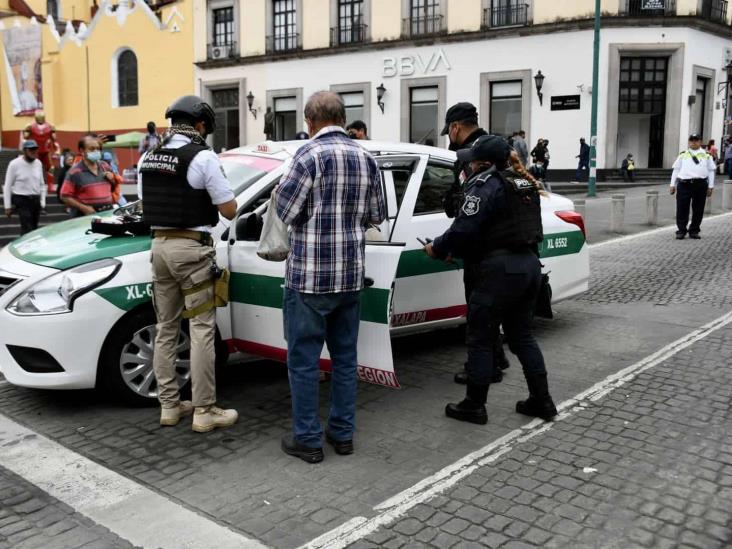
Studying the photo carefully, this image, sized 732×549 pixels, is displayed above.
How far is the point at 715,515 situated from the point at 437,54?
28816 mm

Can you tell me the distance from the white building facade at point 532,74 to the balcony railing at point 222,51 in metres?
1.94

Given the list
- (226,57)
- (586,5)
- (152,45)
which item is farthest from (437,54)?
(152,45)

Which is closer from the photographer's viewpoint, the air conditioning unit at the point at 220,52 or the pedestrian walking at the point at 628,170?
the pedestrian walking at the point at 628,170

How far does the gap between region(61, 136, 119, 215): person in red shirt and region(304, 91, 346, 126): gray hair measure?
18.5ft

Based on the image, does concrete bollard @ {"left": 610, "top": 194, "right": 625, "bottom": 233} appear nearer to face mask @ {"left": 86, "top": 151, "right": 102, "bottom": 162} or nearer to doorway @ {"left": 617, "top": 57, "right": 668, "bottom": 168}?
face mask @ {"left": 86, "top": 151, "right": 102, "bottom": 162}

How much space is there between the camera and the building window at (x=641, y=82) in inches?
1120

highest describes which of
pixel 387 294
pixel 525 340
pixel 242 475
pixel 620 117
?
pixel 620 117

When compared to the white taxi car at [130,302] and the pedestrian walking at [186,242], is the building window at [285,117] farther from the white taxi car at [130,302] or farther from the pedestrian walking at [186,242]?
the pedestrian walking at [186,242]

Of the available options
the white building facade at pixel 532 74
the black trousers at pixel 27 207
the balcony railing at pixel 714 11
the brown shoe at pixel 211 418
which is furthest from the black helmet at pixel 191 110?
the balcony railing at pixel 714 11

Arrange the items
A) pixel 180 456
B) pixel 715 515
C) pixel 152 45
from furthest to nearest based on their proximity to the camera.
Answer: pixel 152 45, pixel 180 456, pixel 715 515

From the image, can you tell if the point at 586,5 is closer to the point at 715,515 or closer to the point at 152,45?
the point at 152,45

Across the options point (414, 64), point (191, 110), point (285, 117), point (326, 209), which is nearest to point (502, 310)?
point (326, 209)

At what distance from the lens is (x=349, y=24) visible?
32719mm

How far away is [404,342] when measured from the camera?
→ 22.4 feet
